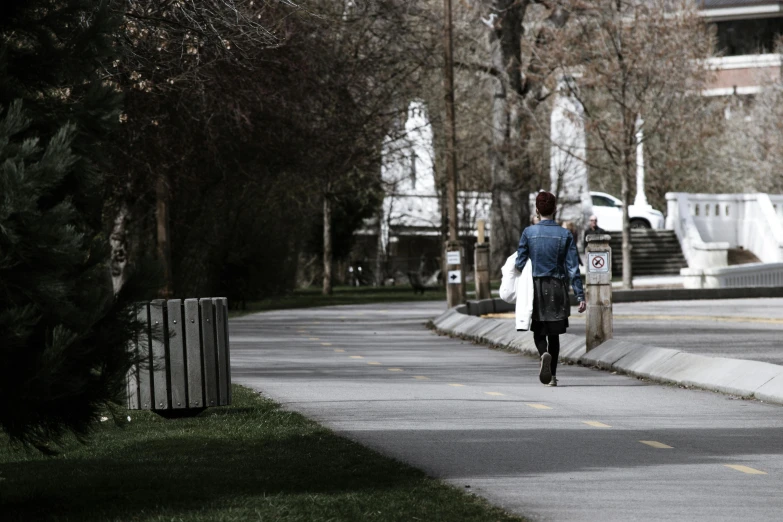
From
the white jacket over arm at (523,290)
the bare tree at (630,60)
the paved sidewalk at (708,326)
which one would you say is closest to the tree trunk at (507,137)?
the bare tree at (630,60)

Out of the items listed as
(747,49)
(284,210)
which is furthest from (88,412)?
(747,49)

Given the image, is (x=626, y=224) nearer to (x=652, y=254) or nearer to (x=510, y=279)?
(x=652, y=254)

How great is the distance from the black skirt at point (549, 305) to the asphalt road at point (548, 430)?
606 millimetres

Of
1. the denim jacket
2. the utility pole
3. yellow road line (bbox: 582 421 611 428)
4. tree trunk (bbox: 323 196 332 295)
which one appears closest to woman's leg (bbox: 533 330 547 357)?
the denim jacket

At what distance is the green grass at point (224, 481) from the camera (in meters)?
7.02

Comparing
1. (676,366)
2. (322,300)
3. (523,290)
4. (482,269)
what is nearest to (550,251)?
(523,290)

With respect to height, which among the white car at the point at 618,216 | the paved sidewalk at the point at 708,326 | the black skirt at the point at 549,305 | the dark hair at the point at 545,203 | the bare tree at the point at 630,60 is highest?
the bare tree at the point at 630,60

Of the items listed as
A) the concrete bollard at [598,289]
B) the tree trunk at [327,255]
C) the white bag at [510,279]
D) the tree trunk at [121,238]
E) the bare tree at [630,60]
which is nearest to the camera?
the white bag at [510,279]

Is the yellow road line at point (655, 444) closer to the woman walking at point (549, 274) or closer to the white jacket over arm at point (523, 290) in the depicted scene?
the woman walking at point (549, 274)

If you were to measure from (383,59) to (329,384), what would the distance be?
15423 millimetres

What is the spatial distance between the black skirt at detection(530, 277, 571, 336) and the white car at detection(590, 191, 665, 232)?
135 feet

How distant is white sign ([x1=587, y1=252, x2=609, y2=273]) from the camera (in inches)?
619

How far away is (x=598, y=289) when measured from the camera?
52.8 feet

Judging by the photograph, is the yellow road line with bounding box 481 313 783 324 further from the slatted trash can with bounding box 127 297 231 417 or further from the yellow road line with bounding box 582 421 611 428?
the slatted trash can with bounding box 127 297 231 417
